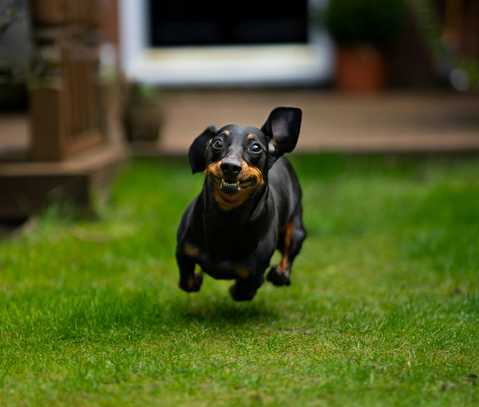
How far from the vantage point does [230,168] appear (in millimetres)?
4180

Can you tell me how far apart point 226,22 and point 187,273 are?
11080mm

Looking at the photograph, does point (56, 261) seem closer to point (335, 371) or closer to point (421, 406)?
point (335, 371)

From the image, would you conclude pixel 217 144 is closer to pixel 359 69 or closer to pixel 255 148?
pixel 255 148

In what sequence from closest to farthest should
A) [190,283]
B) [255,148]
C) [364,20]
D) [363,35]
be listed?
1. [255,148]
2. [190,283]
3. [364,20]
4. [363,35]

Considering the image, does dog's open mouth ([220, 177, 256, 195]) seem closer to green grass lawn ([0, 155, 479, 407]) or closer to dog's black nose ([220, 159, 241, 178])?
dog's black nose ([220, 159, 241, 178])

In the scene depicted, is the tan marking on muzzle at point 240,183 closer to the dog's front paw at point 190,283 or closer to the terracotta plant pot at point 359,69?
the dog's front paw at point 190,283

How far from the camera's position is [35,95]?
285 inches

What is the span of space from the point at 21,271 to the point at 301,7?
10.2 metres

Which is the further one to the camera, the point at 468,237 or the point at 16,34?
the point at 16,34

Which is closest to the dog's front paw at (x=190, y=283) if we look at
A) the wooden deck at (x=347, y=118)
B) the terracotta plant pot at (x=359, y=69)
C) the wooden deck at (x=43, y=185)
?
the wooden deck at (x=43, y=185)

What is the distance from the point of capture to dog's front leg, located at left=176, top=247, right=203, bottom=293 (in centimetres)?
458

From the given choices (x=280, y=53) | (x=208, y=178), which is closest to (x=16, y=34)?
(x=208, y=178)

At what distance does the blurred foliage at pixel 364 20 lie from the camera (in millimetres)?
14125

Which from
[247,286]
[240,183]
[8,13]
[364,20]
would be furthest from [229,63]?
[240,183]
